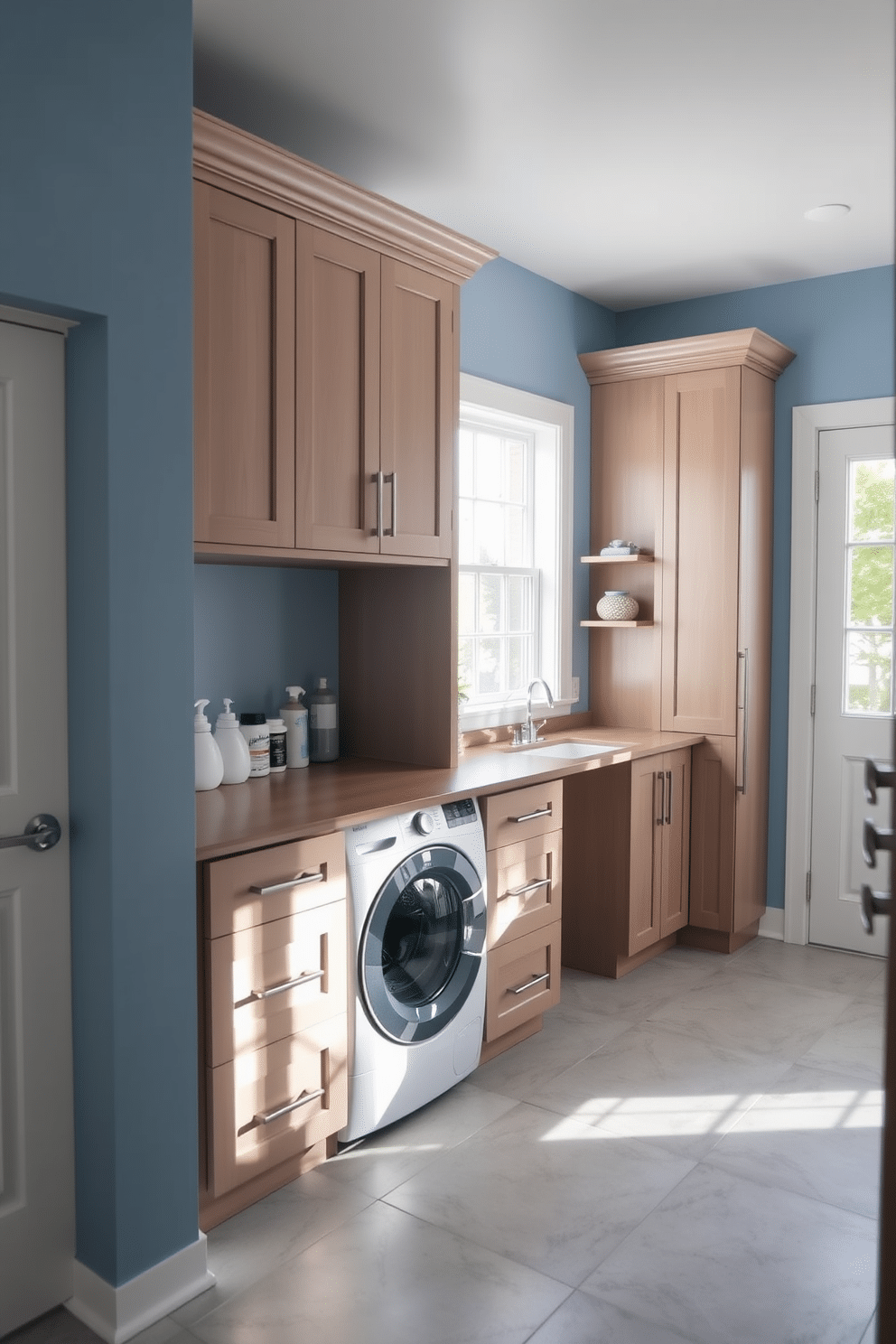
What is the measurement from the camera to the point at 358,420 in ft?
9.39

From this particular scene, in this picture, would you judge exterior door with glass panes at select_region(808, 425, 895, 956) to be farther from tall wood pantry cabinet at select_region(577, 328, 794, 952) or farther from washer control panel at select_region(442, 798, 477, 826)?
washer control panel at select_region(442, 798, 477, 826)

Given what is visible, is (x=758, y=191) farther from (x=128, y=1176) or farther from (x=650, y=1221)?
(x=128, y=1176)

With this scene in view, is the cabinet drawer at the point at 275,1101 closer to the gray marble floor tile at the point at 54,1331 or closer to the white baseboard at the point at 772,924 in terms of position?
the gray marble floor tile at the point at 54,1331

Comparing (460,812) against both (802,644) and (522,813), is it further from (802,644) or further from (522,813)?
(802,644)

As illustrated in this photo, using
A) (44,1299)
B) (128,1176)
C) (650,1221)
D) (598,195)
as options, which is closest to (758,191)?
(598,195)

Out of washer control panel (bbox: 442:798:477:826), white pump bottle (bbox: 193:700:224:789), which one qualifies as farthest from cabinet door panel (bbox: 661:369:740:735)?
white pump bottle (bbox: 193:700:224:789)

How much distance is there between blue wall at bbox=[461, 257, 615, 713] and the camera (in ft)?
12.8

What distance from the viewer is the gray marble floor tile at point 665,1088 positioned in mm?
2781

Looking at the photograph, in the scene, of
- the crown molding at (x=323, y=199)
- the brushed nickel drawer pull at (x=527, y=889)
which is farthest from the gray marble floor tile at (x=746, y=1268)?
the crown molding at (x=323, y=199)

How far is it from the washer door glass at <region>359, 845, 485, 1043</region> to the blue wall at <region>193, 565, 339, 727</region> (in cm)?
80

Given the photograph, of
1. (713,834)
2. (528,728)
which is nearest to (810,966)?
(713,834)

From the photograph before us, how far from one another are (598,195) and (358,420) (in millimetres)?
1246

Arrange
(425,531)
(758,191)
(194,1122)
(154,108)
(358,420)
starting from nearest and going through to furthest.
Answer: (154,108) → (194,1122) → (358,420) → (425,531) → (758,191)

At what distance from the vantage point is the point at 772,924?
4484 millimetres
